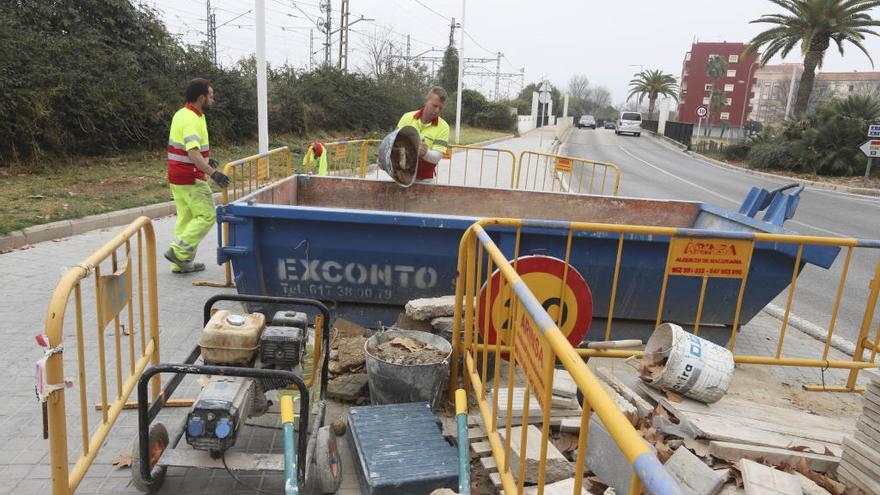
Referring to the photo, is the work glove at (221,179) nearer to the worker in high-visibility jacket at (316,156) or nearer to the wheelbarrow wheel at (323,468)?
the worker in high-visibility jacket at (316,156)

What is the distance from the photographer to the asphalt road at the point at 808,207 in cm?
723

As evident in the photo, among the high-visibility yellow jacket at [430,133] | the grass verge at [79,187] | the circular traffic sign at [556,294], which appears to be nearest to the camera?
the circular traffic sign at [556,294]

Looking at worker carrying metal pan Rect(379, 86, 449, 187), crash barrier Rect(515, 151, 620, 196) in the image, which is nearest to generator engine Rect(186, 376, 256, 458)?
worker carrying metal pan Rect(379, 86, 449, 187)

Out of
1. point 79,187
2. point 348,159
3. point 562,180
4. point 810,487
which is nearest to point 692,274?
point 810,487

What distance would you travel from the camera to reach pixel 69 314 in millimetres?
5113

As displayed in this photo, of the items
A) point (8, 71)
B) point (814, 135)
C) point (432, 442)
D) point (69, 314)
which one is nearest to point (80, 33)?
point (8, 71)

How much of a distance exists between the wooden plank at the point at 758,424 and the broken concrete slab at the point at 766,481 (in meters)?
0.40

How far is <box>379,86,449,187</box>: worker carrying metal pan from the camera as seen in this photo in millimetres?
6461

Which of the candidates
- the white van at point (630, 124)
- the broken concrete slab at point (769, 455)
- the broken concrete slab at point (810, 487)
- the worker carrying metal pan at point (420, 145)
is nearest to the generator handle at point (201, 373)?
the broken concrete slab at point (769, 455)

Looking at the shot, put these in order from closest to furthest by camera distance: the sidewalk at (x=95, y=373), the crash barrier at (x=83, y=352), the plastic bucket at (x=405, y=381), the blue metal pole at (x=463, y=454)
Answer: the crash barrier at (x=83, y=352)
the blue metal pole at (x=463, y=454)
the sidewalk at (x=95, y=373)
the plastic bucket at (x=405, y=381)

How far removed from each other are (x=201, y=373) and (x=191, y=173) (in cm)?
417

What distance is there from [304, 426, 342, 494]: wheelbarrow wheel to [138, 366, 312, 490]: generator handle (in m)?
0.22

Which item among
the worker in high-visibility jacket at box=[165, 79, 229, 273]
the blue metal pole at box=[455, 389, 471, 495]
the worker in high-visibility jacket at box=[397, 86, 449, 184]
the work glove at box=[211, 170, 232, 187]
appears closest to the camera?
the blue metal pole at box=[455, 389, 471, 495]

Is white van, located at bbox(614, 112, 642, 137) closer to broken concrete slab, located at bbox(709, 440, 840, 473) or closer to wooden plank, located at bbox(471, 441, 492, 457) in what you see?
broken concrete slab, located at bbox(709, 440, 840, 473)
